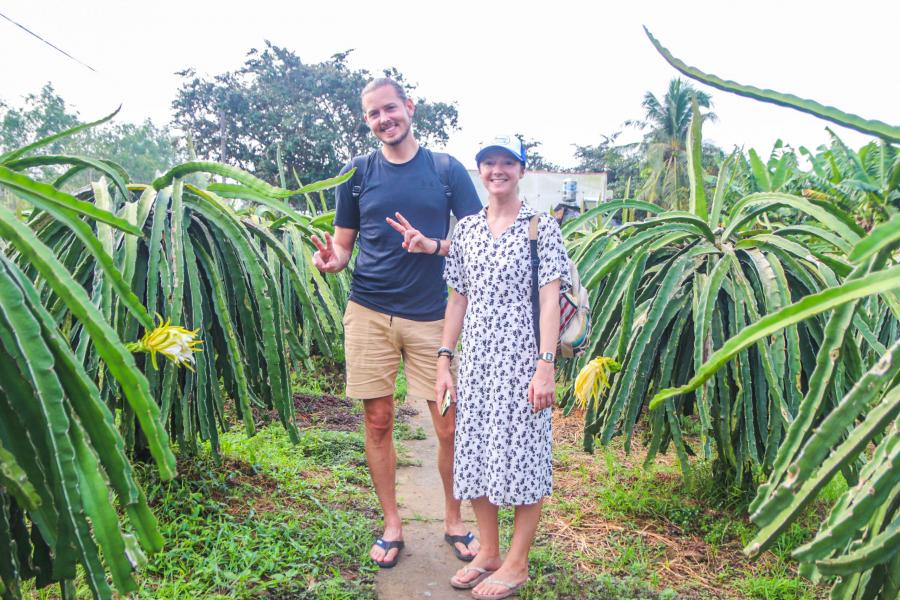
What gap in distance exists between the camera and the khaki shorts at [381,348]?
9.91ft

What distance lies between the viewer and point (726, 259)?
9.23 ft

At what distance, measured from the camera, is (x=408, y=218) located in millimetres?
3016

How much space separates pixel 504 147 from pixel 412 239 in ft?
1.73

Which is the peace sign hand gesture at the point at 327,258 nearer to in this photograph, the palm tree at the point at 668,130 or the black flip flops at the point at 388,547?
the black flip flops at the point at 388,547

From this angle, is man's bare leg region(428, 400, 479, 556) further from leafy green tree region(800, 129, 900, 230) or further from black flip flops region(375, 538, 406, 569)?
leafy green tree region(800, 129, 900, 230)

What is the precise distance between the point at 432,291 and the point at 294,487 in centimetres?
125

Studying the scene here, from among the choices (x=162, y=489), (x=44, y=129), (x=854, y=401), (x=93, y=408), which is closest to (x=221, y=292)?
(x=162, y=489)

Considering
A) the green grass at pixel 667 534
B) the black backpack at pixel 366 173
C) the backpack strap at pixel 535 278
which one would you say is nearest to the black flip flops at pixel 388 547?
the green grass at pixel 667 534

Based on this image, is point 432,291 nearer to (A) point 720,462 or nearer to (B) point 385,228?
(B) point 385,228

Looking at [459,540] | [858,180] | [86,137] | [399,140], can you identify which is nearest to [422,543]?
→ [459,540]

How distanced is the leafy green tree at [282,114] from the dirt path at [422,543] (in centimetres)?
2051

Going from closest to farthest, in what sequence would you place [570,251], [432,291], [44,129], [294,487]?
[432,291] → [294,487] → [570,251] → [44,129]

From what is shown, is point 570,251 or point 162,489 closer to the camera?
point 162,489

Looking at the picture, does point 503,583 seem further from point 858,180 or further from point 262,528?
point 858,180
